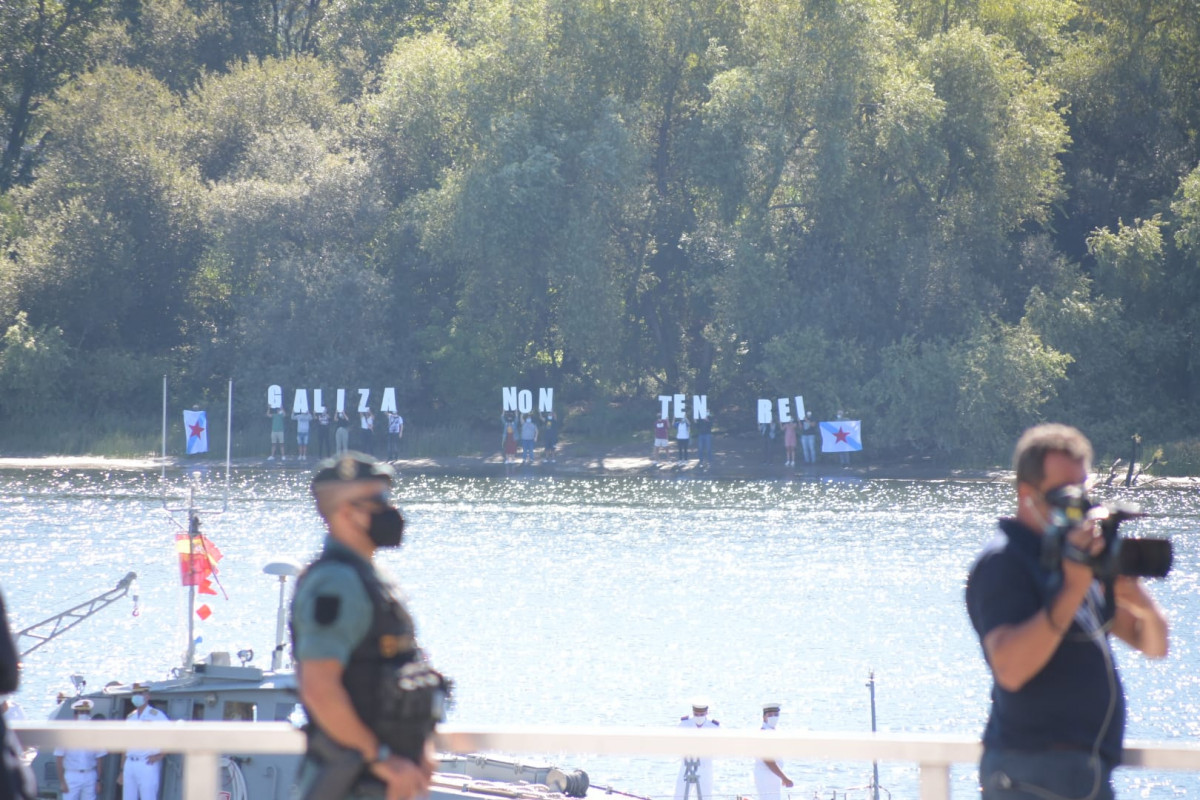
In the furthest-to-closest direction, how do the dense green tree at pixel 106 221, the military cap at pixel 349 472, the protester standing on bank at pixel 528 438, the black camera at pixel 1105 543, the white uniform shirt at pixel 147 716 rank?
the dense green tree at pixel 106 221
the protester standing on bank at pixel 528 438
the white uniform shirt at pixel 147 716
the military cap at pixel 349 472
the black camera at pixel 1105 543

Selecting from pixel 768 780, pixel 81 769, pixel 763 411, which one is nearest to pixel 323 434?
pixel 763 411

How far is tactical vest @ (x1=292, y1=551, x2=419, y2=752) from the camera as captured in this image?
4.44 metres

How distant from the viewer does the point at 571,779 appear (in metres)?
19.4

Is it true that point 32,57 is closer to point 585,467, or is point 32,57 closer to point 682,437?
point 585,467

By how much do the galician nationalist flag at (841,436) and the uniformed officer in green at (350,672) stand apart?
57436 millimetres

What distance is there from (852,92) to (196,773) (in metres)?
56.4

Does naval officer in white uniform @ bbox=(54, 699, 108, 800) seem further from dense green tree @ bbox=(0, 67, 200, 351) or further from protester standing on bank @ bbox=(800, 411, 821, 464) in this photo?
dense green tree @ bbox=(0, 67, 200, 351)

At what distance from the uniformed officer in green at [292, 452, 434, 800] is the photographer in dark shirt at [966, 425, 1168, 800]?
5.75ft

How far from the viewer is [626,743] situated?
15.2 feet

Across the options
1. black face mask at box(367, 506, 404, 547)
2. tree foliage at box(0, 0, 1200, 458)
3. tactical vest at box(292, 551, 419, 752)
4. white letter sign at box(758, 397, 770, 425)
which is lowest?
tactical vest at box(292, 551, 419, 752)

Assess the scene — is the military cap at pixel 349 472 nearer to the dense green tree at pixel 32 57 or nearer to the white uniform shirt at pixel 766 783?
the white uniform shirt at pixel 766 783

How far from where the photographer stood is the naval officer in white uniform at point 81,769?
1720 cm

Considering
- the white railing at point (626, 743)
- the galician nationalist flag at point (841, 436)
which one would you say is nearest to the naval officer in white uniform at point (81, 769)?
the white railing at point (626, 743)

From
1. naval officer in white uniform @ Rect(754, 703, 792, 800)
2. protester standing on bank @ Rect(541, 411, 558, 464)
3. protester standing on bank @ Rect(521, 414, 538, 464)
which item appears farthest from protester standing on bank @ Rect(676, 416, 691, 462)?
naval officer in white uniform @ Rect(754, 703, 792, 800)
